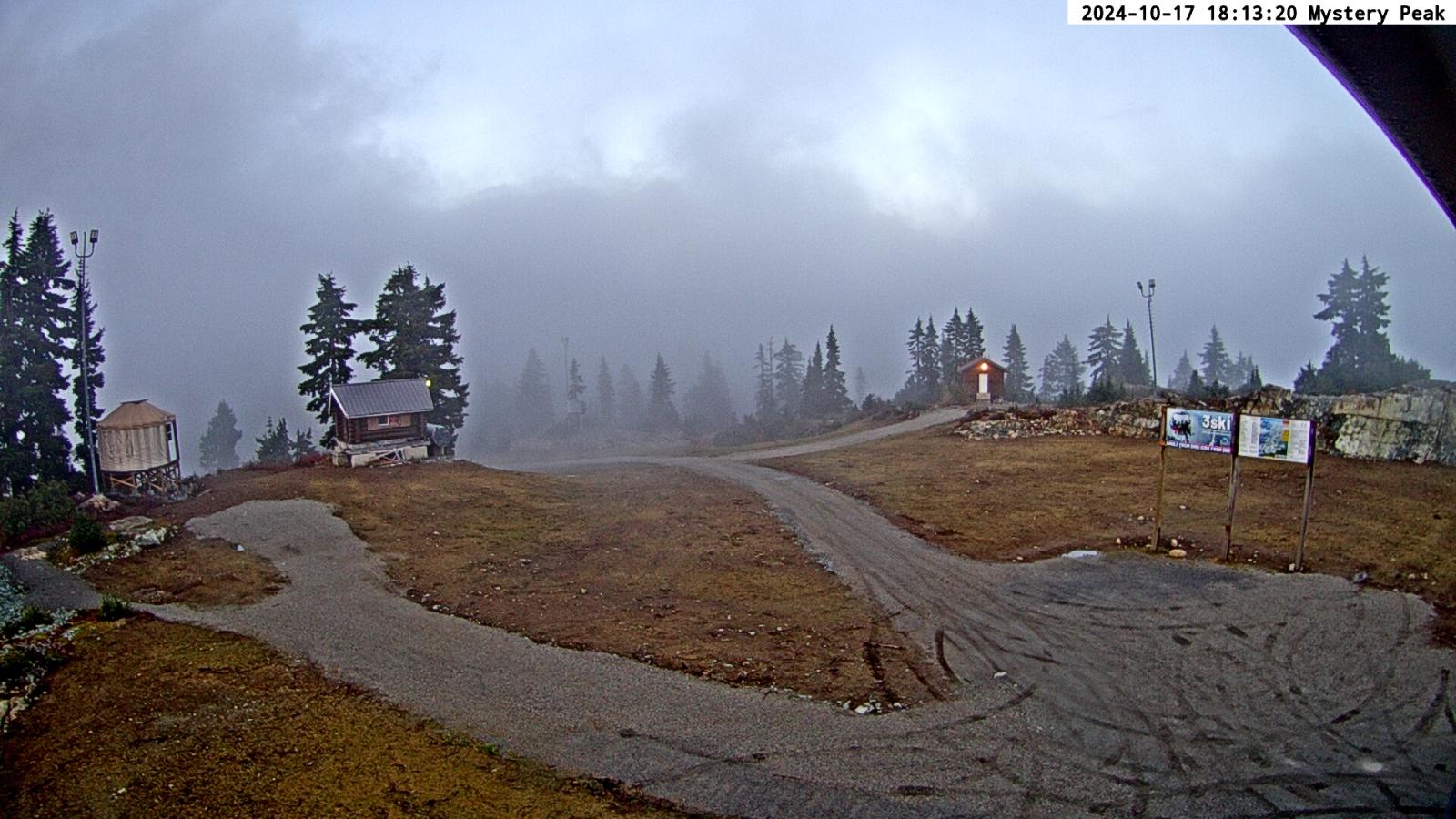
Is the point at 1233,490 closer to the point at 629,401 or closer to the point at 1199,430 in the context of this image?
the point at 1199,430

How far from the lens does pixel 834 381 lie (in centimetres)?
7938

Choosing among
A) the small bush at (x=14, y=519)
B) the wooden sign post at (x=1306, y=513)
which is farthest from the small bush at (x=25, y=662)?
the wooden sign post at (x=1306, y=513)

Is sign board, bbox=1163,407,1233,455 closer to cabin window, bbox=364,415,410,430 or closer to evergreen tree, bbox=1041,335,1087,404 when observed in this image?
cabin window, bbox=364,415,410,430

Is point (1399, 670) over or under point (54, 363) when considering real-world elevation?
under

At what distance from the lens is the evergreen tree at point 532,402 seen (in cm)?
10538

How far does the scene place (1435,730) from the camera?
9578 mm

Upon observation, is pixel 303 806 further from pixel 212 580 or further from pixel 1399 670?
pixel 1399 670

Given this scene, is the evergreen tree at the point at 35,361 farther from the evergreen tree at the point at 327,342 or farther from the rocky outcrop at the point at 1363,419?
the rocky outcrop at the point at 1363,419

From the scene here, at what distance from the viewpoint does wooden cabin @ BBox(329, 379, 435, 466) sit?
36.8m

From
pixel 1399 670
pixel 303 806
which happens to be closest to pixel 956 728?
pixel 1399 670

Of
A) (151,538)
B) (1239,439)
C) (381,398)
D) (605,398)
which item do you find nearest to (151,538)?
(151,538)

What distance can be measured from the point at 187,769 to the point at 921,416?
44.1 metres

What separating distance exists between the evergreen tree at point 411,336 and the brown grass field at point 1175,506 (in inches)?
1032

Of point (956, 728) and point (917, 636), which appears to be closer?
point (956, 728)
